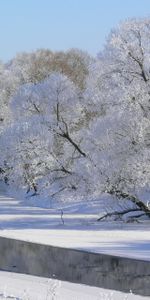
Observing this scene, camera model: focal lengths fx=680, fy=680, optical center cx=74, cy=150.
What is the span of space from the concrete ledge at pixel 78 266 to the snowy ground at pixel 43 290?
992 mm

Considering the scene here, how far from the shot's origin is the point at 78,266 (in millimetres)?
17188

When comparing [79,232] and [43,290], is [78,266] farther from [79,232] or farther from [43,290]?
[79,232]

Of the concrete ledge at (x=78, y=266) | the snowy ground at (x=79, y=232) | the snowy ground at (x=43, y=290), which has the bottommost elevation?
the snowy ground at (x=43, y=290)

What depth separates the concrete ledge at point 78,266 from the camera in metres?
15.2

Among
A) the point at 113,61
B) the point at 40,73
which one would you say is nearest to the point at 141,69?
the point at 113,61

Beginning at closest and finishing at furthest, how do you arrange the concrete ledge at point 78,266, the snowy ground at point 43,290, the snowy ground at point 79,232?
the snowy ground at point 43,290 → the concrete ledge at point 78,266 → the snowy ground at point 79,232

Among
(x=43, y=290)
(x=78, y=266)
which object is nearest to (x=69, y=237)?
(x=78, y=266)

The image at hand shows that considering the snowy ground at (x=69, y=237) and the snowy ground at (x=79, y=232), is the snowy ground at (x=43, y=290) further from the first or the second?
the snowy ground at (x=79, y=232)

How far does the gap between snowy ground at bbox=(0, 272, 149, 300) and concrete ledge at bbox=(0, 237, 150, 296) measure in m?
0.99

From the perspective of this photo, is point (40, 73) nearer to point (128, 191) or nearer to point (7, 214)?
point (7, 214)

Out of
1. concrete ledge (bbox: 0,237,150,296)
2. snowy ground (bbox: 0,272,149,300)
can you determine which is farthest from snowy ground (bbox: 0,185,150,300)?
concrete ledge (bbox: 0,237,150,296)

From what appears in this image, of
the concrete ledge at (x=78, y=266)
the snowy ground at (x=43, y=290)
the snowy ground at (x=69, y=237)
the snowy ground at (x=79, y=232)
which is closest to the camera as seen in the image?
the snowy ground at (x=43, y=290)

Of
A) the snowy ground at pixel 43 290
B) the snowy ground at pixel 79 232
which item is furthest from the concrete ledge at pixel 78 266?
the snowy ground at pixel 43 290

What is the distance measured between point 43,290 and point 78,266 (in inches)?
197
